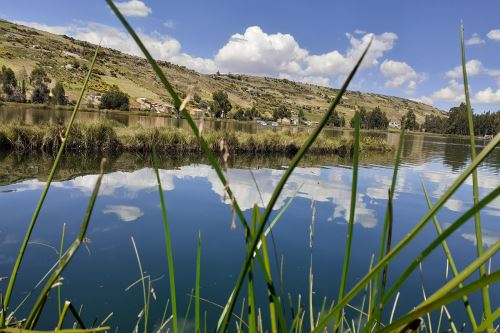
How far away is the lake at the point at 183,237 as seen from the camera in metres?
3.44

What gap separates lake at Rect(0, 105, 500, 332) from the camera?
11.3ft

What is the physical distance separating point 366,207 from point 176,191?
4.09 metres

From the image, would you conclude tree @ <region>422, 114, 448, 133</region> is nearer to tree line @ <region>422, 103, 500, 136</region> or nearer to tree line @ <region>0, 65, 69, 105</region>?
tree line @ <region>422, 103, 500, 136</region>

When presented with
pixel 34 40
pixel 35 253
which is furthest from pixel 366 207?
pixel 34 40

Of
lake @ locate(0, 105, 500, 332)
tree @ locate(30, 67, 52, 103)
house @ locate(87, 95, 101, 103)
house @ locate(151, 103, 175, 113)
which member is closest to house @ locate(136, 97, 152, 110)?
house @ locate(151, 103, 175, 113)

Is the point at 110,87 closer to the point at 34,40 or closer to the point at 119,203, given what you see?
the point at 34,40

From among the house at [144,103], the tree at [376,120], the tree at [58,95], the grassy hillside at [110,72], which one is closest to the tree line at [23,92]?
the tree at [58,95]

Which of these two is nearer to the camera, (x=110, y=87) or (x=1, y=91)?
(x=1, y=91)

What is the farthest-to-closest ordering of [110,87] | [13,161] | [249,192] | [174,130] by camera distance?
[110,87]
[174,130]
[13,161]
[249,192]

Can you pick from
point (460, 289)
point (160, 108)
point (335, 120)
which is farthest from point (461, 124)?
point (460, 289)

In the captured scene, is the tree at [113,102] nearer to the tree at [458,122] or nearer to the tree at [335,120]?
the tree at [335,120]

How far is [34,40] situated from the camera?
7888cm

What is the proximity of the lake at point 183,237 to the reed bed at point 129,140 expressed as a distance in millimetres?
1584

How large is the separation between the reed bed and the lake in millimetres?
1584
